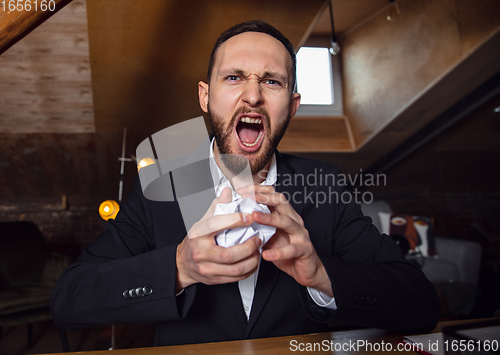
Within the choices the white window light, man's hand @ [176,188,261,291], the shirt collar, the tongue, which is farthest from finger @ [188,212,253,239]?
the white window light

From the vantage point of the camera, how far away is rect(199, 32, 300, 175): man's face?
1.05 m

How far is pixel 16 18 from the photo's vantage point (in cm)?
108

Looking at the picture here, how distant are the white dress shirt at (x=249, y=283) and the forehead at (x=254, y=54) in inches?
11.1

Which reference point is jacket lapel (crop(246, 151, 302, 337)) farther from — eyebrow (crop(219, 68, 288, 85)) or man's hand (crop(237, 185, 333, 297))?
eyebrow (crop(219, 68, 288, 85))

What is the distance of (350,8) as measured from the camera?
4383mm

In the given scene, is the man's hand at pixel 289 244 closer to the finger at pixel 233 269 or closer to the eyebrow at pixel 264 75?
the finger at pixel 233 269

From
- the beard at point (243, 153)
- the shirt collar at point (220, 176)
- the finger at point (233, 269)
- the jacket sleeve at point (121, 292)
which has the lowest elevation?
the jacket sleeve at point (121, 292)

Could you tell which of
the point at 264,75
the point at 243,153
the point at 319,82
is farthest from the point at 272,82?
the point at 319,82

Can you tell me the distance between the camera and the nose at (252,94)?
103cm

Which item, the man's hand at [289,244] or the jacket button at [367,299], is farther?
the jacket button at [367,299]

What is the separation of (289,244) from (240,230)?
4.6 inches

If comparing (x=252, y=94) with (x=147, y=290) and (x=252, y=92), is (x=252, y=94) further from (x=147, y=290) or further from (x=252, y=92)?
(x=147, y=290)

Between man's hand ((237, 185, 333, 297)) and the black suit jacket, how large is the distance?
4cm

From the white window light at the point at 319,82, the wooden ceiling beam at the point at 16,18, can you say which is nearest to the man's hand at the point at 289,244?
the wooden ceiling beam at the point at 16,18
